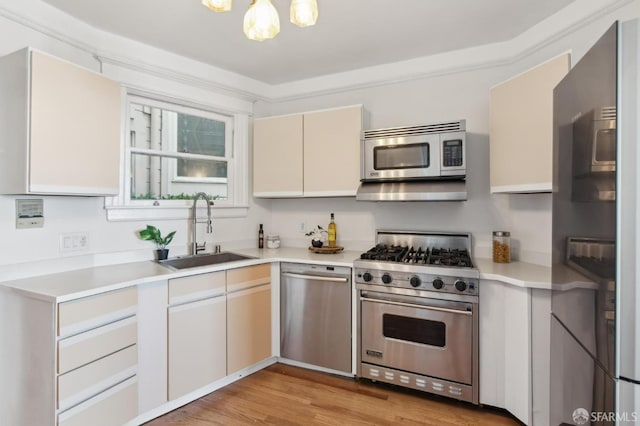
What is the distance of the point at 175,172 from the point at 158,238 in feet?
2.14

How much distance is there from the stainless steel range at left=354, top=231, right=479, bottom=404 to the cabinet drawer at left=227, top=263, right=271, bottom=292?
0.77 metres

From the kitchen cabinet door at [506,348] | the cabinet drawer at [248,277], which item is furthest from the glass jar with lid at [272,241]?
the kitchen cabinet door at [506,348]

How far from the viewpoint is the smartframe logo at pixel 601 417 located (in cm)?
94

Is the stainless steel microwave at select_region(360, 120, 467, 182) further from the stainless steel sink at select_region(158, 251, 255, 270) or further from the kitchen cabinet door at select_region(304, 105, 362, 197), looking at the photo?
the stainless steel sink at select_region(158, 251, 255, 270)

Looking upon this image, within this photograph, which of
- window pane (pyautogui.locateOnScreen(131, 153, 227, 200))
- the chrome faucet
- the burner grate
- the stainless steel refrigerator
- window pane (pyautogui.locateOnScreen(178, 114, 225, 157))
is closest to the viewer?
the stainless steel refrigerator

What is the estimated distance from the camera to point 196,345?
2.32m

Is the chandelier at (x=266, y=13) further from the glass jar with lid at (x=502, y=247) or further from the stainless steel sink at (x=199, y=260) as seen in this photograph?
the glass jar with lid at (x=502, y=247)

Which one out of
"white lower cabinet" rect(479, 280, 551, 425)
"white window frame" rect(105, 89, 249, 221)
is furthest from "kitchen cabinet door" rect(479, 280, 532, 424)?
"white window frame" rect(105, 89, 249, 221)

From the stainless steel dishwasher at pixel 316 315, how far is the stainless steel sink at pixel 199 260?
1.60 feet

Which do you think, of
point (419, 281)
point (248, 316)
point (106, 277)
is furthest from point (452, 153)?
point (106, 277)

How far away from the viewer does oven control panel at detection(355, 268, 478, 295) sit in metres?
2.21

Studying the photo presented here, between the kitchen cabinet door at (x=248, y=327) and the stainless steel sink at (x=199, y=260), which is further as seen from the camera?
the stainless steel sink at (x=199, y=260)

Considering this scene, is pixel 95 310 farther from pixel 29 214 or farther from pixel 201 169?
pixel 201 169

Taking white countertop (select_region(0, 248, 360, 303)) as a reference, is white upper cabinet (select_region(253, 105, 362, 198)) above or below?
above
